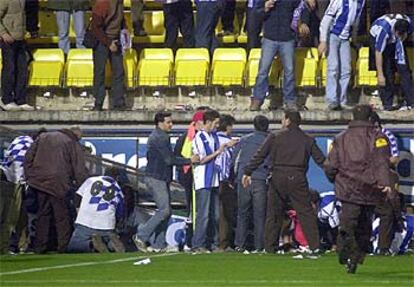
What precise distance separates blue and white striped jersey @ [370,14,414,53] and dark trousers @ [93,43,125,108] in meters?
4.06

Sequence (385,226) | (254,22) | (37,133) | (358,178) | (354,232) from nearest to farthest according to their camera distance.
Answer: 1. (354,232)
2. (358,178)
3. (385,226)
4. (37,133)
5. (254,22)

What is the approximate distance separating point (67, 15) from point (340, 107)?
17.5 feet

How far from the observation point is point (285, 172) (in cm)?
2047

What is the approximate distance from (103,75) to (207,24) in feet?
6.50

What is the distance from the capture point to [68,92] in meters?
26.9

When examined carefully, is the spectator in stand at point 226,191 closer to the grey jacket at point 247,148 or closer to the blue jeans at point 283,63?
the grey jacket at point 247,148

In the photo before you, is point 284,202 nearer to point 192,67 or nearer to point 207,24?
point 192,67

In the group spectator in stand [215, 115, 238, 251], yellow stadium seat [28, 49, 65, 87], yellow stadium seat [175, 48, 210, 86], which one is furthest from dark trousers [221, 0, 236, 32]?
spectator in stand [215, 115, 238, 251]

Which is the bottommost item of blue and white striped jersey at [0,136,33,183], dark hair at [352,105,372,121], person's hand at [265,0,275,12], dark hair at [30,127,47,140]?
blue and white striped jersey at [0,136,33,183]

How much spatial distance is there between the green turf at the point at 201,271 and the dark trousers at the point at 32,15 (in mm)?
7545

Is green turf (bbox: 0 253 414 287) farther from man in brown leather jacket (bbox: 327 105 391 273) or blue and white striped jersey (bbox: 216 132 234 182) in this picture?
blue and white striped jersey (bbox: 216 132 234 182)

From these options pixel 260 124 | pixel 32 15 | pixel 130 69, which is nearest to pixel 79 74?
pixel 130 69

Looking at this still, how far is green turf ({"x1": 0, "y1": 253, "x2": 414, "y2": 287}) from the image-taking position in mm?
Result: 15195

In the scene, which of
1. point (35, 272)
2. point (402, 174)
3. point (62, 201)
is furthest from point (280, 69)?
point (35, 272)
